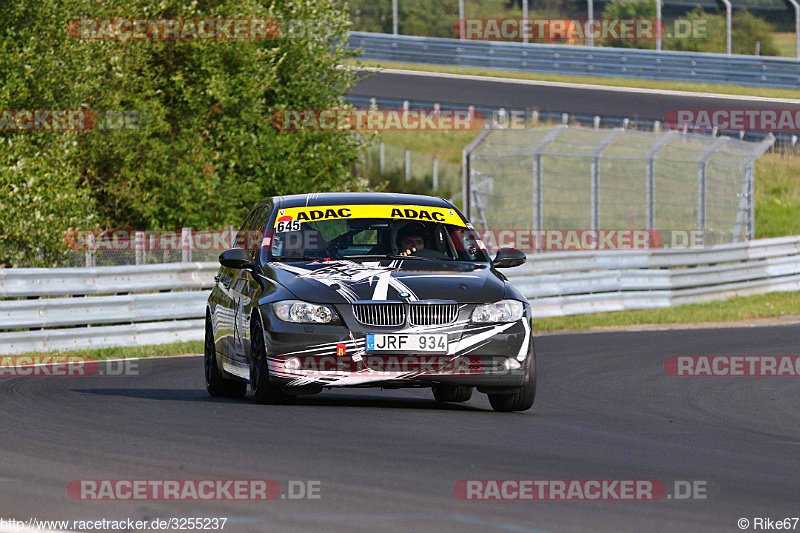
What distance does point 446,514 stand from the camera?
5992 mm

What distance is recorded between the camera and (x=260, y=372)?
33.0ft

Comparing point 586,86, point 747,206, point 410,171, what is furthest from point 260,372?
point 586,86

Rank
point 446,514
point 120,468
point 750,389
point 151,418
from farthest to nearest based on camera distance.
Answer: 1. point 750,389
2. point 151,418
3. point 120,468
4. point 446,514

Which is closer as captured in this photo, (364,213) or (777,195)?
(364,213)

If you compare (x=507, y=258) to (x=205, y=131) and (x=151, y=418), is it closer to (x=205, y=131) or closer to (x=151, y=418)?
(x=151, y=418)

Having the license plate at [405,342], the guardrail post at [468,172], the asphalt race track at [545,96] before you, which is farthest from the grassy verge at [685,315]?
the asphalt race track at [545,96]

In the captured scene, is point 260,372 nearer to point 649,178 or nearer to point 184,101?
point 649,178

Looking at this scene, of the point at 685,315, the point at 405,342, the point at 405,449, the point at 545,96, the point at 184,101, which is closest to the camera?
→ the point at 405,449

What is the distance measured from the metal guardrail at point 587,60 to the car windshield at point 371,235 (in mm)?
28386

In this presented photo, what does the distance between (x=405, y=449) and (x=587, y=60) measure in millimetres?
35832

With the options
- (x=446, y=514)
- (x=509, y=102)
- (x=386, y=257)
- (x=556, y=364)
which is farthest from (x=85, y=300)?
(x=509, y=102)

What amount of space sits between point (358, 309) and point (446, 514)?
149 inches

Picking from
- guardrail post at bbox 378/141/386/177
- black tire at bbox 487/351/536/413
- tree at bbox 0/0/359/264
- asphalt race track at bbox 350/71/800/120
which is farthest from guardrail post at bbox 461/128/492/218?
asphalt race track at bbox 350/71/800/120

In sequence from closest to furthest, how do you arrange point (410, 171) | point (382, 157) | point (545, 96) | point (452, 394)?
point (452, 394) < point (410, 171) < point (382, 157) < point (545, 96)
